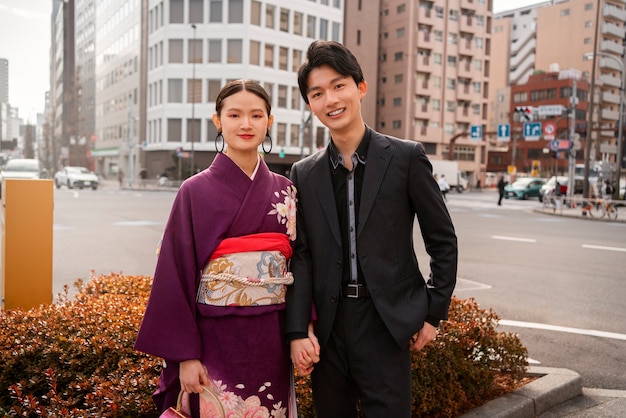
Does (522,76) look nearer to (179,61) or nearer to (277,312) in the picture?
(179,61)

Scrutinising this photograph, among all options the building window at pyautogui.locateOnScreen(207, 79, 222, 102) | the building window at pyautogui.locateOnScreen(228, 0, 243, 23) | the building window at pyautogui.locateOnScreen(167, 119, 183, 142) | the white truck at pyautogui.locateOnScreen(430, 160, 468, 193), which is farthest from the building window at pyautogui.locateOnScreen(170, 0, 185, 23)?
the white truck at pyautogui.locateOnScreen(430, 160, 468, 193)

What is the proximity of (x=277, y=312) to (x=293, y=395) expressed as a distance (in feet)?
1.51

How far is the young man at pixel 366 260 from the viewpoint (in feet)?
7.77

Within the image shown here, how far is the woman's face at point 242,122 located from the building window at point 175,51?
55.3m

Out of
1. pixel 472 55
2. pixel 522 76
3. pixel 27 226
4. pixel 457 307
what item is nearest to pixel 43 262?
pixel 27 226

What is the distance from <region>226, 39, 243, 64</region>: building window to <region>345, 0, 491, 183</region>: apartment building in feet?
56.7

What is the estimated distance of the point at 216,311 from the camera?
2256mm

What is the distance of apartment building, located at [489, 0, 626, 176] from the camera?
81.8 metres

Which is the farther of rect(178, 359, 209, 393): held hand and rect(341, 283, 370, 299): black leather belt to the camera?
rect(341, 283, 370, 299): black leather belt

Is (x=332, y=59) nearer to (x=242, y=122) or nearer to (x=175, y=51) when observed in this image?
(x=242, y=122)

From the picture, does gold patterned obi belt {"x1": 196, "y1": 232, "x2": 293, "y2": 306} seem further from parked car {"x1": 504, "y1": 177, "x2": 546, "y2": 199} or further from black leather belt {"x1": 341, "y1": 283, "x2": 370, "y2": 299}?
parked car {"x1": 504, "y1": 177, "x2": 546, "y2": 199}

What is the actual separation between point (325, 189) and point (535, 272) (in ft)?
28.2

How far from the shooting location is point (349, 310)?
7.93ft

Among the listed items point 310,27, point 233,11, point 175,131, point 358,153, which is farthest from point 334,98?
point 310,27
